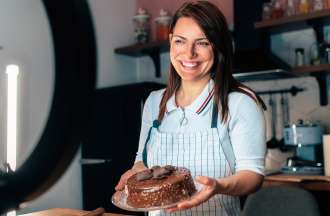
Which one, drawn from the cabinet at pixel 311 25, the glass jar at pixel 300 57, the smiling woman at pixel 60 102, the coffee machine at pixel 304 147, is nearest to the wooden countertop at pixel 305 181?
the coffee machine at pixel 304 147

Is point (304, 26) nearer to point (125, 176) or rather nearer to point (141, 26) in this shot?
point (141, 26)

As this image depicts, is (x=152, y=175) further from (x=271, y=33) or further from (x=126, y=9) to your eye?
(x=126, y=9)

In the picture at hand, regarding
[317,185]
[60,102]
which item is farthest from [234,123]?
[317,185]

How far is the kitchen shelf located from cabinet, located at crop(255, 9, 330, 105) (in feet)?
2.63

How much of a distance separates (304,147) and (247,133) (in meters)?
1.77

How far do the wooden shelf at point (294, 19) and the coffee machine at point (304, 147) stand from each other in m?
0.63

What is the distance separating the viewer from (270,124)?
288cm

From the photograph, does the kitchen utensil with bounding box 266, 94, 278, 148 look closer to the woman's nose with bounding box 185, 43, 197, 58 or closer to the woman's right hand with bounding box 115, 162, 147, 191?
the woman's right hand with bounding box 115, 162, 147, 191

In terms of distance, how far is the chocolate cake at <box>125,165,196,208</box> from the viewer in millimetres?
966

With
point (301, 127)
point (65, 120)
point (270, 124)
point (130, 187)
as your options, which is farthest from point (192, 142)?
point (270, 124)

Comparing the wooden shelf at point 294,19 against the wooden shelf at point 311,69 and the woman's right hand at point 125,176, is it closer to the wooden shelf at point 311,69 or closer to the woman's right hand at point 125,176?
the wooden shelf at point 311,69

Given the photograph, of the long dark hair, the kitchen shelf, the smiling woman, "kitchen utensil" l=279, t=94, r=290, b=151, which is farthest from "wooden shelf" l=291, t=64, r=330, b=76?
the smiling woman

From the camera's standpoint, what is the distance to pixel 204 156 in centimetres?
109

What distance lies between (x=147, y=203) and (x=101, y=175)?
209 cm
